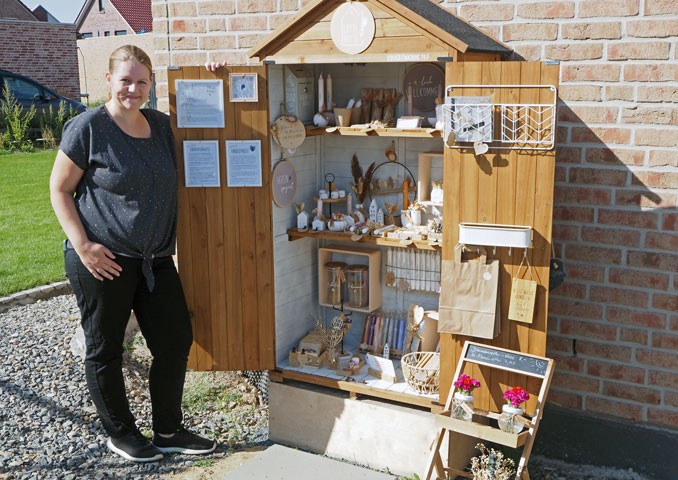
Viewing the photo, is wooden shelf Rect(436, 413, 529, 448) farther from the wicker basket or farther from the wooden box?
the wooden box

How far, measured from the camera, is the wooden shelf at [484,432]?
11.0 ft

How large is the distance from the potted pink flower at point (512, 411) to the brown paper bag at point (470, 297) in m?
0.29

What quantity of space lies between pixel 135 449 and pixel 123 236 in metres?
1.23

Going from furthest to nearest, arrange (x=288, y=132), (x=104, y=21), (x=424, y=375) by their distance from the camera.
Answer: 1. (x=104, y=21)
2. (x=288, y=132)
3. (x=424, y=375)

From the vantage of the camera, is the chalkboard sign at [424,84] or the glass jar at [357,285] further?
the glass jar at [357,285]

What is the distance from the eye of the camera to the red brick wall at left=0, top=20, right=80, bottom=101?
66.4 ft

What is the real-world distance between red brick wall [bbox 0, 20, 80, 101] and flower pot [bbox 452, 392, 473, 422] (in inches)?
781

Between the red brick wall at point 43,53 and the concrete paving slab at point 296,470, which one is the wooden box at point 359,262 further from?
the red brick wall at point 43,53

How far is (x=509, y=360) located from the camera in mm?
3580

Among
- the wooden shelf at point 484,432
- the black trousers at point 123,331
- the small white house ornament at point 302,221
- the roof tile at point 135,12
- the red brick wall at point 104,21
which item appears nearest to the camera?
the wooden shelf at point 484,432

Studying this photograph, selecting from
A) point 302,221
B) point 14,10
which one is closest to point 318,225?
point 302,221

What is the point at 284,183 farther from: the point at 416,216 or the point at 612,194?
the point at 612,194

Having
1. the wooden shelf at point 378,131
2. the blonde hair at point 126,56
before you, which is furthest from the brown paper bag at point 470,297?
the blonde hair at point 126,56

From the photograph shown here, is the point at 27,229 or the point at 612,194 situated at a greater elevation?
the point at 612,194
